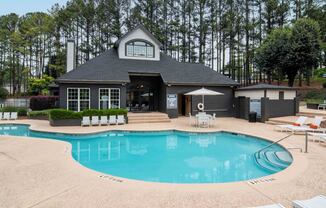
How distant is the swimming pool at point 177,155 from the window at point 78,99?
13.5 ft

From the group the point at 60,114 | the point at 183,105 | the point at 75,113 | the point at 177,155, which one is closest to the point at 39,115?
the point at 60,114

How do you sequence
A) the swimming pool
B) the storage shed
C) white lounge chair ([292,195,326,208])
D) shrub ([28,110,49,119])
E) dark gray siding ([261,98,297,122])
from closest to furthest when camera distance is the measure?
white lounge chair ([292,195,326,208])
the swimming pool
dark gray siding ([261,98,297,122])
the storage shed
shrub ([28,110,49,119])

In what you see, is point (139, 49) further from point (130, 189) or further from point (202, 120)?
point (130, 189)

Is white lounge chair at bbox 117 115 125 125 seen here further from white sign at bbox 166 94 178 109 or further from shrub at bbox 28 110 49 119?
shrub at bbox 28 110 49 119

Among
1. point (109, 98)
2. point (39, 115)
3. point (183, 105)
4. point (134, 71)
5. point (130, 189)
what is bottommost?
point (130, 189)

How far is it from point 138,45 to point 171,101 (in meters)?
6.05

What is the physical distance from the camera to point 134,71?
58.6ft

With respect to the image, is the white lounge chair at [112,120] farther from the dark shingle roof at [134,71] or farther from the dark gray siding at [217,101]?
the dark gray siding at [217,101]

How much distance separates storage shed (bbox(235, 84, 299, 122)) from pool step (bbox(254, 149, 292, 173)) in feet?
26.7

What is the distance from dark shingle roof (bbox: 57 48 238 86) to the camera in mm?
16406

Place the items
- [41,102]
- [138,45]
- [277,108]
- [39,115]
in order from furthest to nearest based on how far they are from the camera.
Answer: [41,102]
[138,45]
[39,115]
[277,108]

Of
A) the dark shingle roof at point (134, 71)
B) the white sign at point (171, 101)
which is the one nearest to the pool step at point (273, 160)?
the white sign at point (171, 101)

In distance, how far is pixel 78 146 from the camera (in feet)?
33.1

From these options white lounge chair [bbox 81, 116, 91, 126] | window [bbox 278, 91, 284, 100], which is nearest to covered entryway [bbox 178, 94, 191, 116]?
window [bbox 278, 91, 284, 100]
